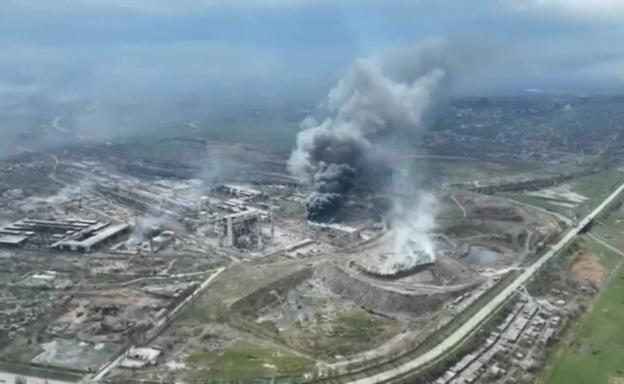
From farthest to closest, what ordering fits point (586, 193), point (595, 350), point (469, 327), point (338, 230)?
point (586, 193), point (338, 230), point (469, 327), point (595, 350)

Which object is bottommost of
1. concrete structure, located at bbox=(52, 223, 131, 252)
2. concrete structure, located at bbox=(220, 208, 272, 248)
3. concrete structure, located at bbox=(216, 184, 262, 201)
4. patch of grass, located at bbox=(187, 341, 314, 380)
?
patch of grass, located at bbox=(187, 341, 314, 380)

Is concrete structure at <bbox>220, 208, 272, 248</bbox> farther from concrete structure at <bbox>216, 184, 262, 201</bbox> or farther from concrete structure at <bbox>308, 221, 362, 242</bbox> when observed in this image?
concrete structure at <bbox>216, 184, 262, 201</bbox>

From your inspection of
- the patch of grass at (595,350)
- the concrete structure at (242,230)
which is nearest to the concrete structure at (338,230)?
the concrete structure at (242,230)

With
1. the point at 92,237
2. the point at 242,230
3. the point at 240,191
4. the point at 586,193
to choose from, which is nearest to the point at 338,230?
the point at 242,230

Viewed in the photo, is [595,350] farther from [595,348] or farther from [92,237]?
[92,237]

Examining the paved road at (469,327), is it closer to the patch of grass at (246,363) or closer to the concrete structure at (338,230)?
the patch of grass at (246,363)

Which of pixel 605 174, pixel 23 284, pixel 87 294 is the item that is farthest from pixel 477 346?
pixel 605 174

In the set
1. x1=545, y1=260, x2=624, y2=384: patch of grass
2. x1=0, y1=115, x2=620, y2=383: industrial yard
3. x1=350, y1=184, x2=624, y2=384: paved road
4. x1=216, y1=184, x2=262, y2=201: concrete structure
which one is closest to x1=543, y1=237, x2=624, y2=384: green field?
x1=545, y1=260, x2=624, y2=384: patch of grass
